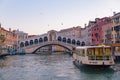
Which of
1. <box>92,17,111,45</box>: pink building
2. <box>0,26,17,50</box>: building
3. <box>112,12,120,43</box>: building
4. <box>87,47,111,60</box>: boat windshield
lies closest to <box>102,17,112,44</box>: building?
<box>92,17,111,45</box>: pink building

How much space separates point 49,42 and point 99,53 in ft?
146

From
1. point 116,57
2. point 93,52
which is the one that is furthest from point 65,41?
point 93,52

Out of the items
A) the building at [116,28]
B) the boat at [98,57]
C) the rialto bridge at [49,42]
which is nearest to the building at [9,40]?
the rialto bridge at [49,42]

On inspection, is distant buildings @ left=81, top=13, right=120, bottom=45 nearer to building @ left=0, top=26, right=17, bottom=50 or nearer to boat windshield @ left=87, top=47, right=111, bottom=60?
building @ left=0, top=26, right=17, bottom=50

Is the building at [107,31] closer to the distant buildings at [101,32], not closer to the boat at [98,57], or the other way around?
the distant buildings at [101,32]

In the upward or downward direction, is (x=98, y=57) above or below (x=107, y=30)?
below

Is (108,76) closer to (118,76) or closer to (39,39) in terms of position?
(118,76)

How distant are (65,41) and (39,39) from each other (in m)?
5.74

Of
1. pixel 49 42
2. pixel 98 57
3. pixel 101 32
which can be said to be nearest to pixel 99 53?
pixel 98 57

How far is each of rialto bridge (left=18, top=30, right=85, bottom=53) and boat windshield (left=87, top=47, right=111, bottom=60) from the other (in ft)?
143

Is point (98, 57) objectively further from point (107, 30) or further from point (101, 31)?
point (101, 31)

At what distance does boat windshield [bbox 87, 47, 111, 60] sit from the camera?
2133 centimetres

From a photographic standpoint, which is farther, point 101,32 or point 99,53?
point 101,32

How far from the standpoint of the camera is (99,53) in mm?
21484
